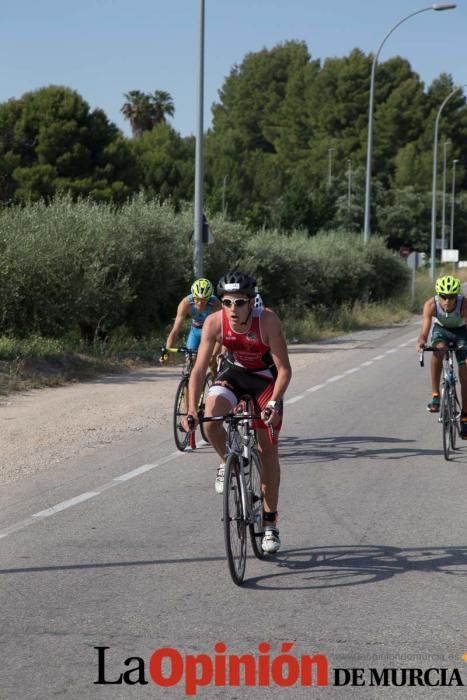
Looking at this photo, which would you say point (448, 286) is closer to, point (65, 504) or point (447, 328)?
point (447, 328)

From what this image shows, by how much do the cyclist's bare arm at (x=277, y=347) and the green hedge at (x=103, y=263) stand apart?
41.9 feet

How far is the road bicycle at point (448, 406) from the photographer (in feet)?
36.3

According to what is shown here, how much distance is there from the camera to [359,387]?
58.2ft

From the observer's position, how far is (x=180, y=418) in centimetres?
1177

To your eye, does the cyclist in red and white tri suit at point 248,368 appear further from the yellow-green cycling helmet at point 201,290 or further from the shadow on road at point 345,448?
the yellow-green cycling helmet at point 201,290

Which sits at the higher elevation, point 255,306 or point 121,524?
point 255,306

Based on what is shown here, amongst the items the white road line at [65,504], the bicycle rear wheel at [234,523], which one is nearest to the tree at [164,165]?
the white road line at [65,504]

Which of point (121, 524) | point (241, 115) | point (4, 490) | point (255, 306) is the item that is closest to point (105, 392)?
point (4, 490)

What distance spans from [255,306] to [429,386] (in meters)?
11.5

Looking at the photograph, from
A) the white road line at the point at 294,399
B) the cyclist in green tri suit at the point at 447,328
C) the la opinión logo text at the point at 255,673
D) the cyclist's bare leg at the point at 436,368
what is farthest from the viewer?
the white road line at the point at 294,399

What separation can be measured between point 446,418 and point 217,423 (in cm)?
456

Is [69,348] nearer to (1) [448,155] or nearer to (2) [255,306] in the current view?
(2) [255,306]

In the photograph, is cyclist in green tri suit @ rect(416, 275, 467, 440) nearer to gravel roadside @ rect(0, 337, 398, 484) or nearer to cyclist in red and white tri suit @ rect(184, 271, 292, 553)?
gravel roadside @ rect(0, 337, 398, 484)

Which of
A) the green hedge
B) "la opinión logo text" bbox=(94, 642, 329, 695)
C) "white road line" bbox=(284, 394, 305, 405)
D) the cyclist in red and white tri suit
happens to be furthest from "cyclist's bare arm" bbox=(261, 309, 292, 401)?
the green hedge
